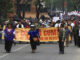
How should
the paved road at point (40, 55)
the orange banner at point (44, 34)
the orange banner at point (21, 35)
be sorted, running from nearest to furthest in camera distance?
the paved road at point (40, 55)
the orange banner at point (21, 35)
the orange banner at point (44, 34)

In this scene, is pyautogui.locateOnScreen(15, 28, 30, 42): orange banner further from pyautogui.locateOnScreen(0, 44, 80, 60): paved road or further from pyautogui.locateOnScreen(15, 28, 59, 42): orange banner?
pyautogui.locateOnScreen(0, 44, 80, 60): paved road

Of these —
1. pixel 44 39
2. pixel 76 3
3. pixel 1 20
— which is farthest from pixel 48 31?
pixel 76 3

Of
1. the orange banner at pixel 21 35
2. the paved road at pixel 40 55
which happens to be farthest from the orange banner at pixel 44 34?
the paved road at pixel 40 55

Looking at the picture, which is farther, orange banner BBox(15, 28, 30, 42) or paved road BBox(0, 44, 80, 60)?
orange banner BBox(15, 28, 30, 42)

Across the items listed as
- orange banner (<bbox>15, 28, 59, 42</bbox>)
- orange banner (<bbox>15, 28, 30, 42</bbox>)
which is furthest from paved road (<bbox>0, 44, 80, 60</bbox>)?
orange banner (<bbox>15, 28, 59, 42</bbox>)

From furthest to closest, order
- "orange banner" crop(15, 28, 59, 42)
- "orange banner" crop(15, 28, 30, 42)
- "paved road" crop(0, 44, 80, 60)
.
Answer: "orange banner" crop(15, 28, 59, 42) → "orange banner" crop(15, 28, 30, 42) → "paved road" crop(0, 44, 80, 60)

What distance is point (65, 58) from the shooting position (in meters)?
17.6

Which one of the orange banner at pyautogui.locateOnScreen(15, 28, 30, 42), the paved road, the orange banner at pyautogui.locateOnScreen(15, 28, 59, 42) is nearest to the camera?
the paved road

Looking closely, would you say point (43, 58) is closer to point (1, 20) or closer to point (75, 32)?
point (75, 32)

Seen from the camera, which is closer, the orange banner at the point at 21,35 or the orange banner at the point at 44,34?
the orange banner at the point at 21,35

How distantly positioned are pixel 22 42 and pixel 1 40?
1.64 meters

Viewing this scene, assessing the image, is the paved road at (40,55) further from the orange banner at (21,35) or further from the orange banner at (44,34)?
the orange banner at (44,34)

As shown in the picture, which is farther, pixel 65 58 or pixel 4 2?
pixel 4 2

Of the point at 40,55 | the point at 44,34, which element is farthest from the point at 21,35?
the point at 40,55
